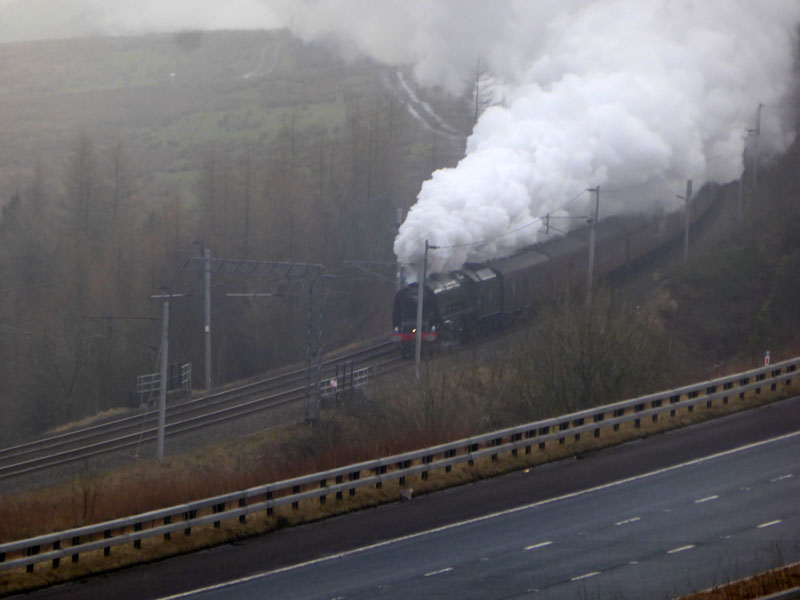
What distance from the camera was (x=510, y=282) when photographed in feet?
118

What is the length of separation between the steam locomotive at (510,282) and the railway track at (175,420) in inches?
79.3

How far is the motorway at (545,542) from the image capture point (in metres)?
12.1

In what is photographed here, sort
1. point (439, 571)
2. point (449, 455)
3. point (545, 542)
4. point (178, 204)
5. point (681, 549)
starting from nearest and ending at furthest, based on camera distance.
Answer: point (439, 571)
point (681, 549)
point (545, 542)
point (449, 455)
point (178, 204)

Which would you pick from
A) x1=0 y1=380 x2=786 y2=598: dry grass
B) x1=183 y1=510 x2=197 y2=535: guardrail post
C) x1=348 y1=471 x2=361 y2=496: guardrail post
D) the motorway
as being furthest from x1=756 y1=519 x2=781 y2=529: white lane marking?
x1=183 y1=510 x2=197 y2=535: guardrail post

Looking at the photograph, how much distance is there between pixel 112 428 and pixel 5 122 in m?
56.5

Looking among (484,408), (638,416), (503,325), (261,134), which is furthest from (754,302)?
(261,134)

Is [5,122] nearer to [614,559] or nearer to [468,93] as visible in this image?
[468,93]

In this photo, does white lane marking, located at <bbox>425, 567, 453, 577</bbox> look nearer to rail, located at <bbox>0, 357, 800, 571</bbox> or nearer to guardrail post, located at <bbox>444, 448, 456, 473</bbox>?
rail, located at <bbox>0, 357, 800, 571</bbox>

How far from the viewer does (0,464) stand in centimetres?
3002

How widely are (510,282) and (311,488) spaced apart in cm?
2093

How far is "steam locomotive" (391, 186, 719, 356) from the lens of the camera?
3297cm

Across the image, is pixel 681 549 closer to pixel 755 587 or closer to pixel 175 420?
pixel 755 587

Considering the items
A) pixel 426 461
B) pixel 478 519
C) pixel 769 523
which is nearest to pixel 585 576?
pixel 478 519

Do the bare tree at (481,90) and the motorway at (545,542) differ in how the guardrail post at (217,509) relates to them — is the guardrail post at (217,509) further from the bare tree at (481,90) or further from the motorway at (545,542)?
the bare tree at (481,90)
